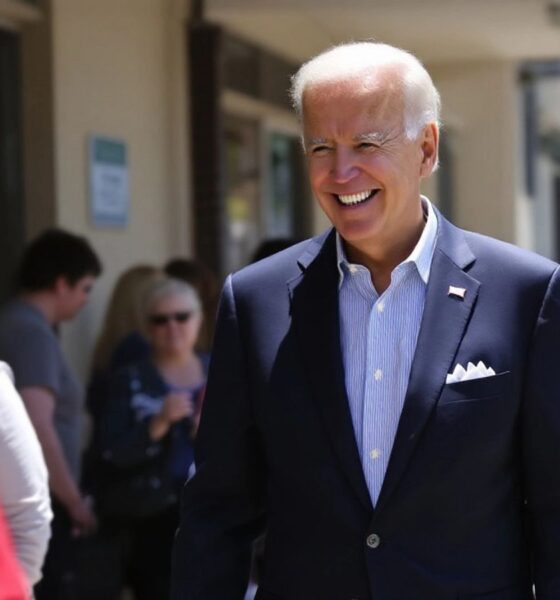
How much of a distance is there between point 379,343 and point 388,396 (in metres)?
0.10

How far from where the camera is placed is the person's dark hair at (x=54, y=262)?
5316mm

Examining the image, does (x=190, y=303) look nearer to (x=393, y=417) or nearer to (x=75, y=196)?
(x=75, y=196)

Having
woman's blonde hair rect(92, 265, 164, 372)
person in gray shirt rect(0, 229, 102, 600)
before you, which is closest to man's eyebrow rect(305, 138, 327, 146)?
person in gray shirt rect(0, 229, 102, 600)

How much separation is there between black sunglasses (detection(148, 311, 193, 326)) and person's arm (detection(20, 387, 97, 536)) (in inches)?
29.6

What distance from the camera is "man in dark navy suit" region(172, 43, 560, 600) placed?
7.88ft

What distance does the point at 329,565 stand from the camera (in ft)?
8.09

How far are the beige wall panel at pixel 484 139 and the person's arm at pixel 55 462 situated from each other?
7.93 m

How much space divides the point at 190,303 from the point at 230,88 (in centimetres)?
333

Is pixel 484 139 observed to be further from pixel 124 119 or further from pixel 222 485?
pixel 222 485

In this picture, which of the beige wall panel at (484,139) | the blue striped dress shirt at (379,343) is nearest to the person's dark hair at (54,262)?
the blue striped dress shirt at (379,343)

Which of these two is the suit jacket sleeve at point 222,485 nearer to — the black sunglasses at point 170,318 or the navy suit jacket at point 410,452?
the navy suit jacket at point 410,452

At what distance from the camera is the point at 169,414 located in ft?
17.1

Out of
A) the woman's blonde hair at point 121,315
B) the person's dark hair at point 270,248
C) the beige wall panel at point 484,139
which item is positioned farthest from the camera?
the beige wall panel at point 484,139

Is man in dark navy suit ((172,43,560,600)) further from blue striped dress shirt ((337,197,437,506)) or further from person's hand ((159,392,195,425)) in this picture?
person's hand ((159,392,195,425))
